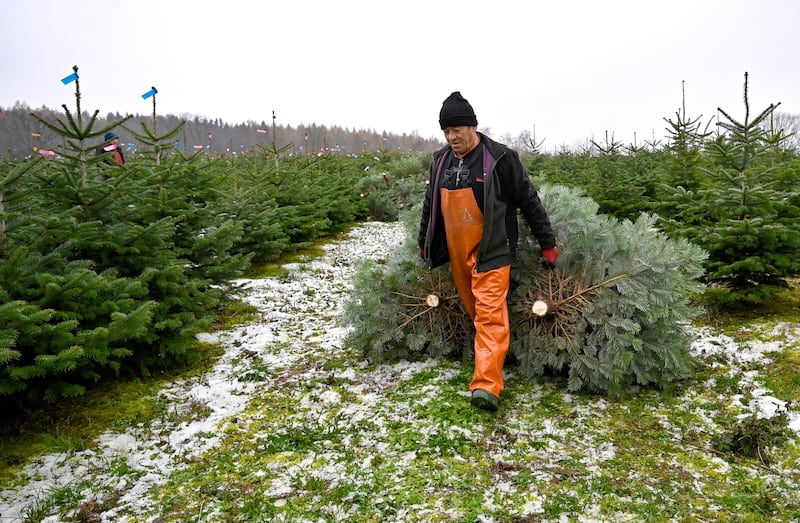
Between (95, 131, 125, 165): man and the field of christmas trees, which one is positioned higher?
(95, 131, 125, 165): man

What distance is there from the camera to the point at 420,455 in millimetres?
3193

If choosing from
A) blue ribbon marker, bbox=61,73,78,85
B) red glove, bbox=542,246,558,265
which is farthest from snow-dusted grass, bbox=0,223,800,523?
blue ribbon marker, bbox=61,73,78,85

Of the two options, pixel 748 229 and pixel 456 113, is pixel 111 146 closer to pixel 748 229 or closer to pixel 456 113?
pixel 456 113

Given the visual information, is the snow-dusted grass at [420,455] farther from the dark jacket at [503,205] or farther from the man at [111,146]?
the man at [111,146]

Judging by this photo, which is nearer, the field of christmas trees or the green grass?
the green grass

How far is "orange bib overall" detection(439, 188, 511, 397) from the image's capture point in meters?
3.70

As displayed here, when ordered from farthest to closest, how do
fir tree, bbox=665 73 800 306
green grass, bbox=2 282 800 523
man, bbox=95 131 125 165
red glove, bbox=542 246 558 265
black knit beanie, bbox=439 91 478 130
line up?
fir tree, bbox=665 73 800 306 → man, bbox=95 131 125 165 → red glove, bbox=542 246 558 265 → black knit beanie, bbox=439 91 478 130 → green grass, bbox=2 282 800 523

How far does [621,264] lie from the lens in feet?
12.6

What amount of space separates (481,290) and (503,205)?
0.65 metres

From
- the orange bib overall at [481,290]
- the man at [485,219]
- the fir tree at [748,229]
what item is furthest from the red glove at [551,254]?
the fir tree at [748,229]

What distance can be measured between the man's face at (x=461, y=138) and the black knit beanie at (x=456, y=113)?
0.04 metres

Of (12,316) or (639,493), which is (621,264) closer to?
(639,493)

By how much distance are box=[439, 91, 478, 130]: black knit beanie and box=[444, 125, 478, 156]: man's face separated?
0.04 m

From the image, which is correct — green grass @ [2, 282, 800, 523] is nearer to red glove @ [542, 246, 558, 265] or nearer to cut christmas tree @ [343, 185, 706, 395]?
cut christmas tree @ [343, 185, 706, 395]
